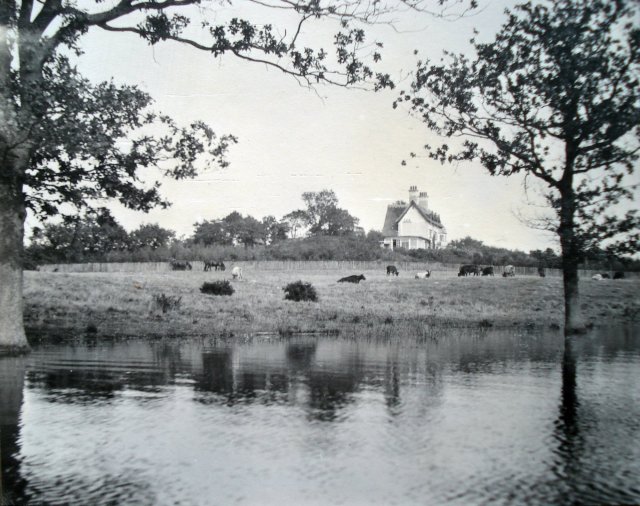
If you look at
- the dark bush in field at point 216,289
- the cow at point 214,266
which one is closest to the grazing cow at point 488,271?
the dark bush in field at point 216,289

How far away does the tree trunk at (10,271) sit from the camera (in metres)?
13.2

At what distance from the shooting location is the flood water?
15.4 feet

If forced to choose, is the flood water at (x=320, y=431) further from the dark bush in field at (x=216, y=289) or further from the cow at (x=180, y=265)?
the cow at (x=180, y=265)

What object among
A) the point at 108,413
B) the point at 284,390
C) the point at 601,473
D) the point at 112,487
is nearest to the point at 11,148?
the point at 108,413

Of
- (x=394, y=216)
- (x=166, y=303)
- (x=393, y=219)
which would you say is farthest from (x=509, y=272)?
(x=394, y=216)

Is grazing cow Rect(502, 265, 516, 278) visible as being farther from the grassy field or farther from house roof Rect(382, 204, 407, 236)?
house roof Rect(382, 204, 407, 236)

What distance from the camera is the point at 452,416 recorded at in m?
7.13

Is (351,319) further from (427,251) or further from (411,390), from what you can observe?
(427,251)

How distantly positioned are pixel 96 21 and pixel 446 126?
415 inches

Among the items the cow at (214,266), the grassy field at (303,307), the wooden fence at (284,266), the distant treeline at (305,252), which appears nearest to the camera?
the grassy field at (303,307)

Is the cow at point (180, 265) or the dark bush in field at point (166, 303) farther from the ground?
the cow at point (180, 265)

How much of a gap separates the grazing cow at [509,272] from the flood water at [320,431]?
1848 centimetres

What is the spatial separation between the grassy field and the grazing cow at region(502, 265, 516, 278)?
1.46 ft

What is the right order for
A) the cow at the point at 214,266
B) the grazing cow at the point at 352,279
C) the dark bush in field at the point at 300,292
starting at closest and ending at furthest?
the dark bush in field at the point at 300,292 → the grazing cow at the point at 352,279 → the cow at the point at 214,266
